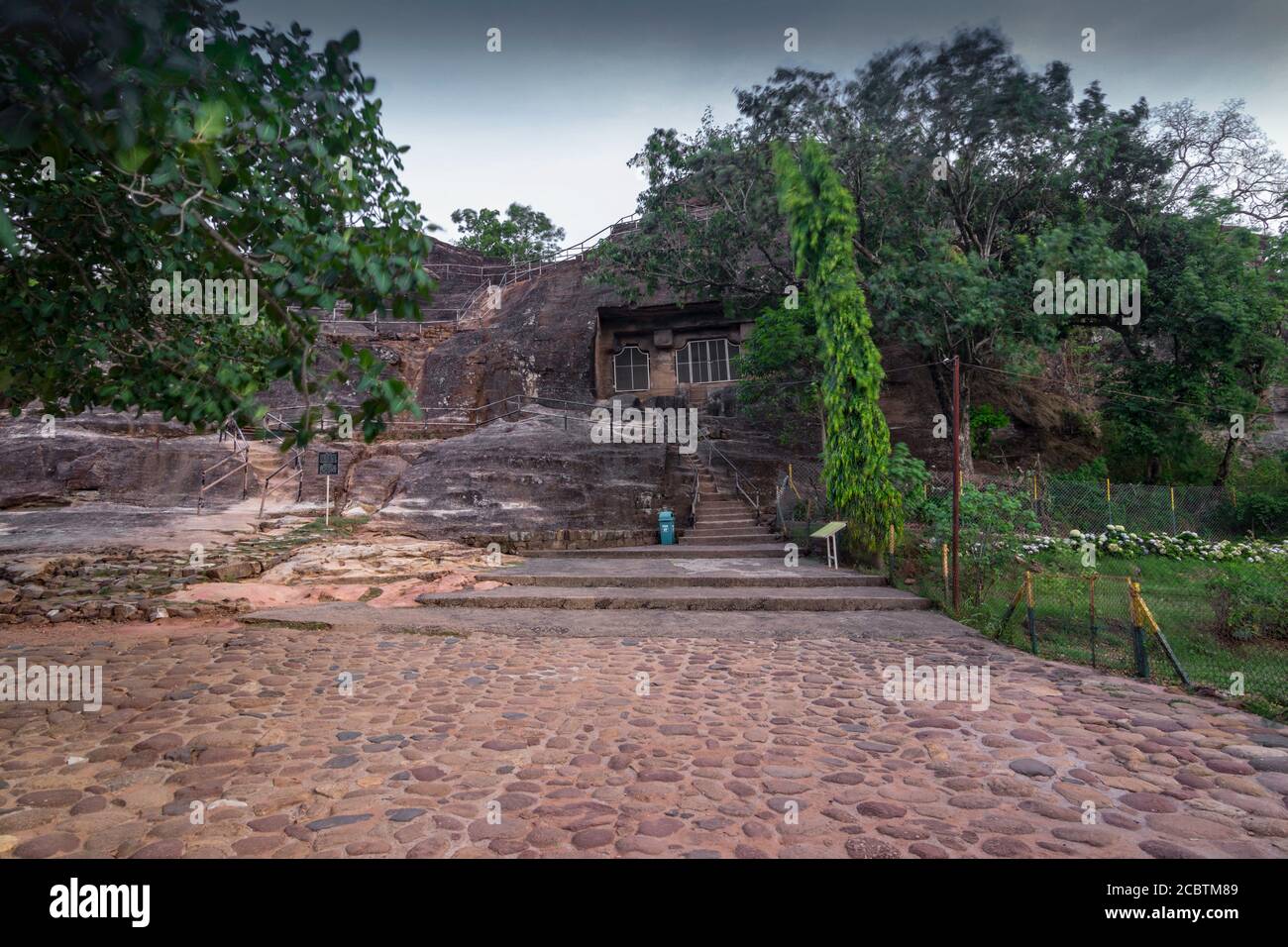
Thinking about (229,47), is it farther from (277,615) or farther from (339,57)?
(277,615)

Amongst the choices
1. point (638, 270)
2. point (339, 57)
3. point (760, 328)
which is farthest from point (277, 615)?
point (638, 270)

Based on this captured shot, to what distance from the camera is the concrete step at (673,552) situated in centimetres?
1373

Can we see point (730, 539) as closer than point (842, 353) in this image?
No

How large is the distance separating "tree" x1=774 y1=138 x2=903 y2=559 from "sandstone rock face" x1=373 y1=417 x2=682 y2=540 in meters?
5.16

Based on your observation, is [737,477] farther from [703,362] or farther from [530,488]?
[703,362]

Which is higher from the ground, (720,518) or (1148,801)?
(720,518)

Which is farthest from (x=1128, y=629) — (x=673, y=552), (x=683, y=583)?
(x=673, y=552)

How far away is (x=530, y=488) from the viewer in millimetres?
16188

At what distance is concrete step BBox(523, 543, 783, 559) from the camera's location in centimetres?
1373

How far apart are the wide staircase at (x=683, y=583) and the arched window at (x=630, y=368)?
11917 mm

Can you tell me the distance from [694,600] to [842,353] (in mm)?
6199

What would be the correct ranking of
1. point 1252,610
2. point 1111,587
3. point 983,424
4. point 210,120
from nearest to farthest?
point 210,120, point 1252,610, point 1111,587, point 983,424

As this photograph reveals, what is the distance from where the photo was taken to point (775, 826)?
123 inches

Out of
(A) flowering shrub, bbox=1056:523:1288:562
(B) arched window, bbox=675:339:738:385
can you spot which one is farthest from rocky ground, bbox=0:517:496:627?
(B) arched window, bbox=675:339:738:385
